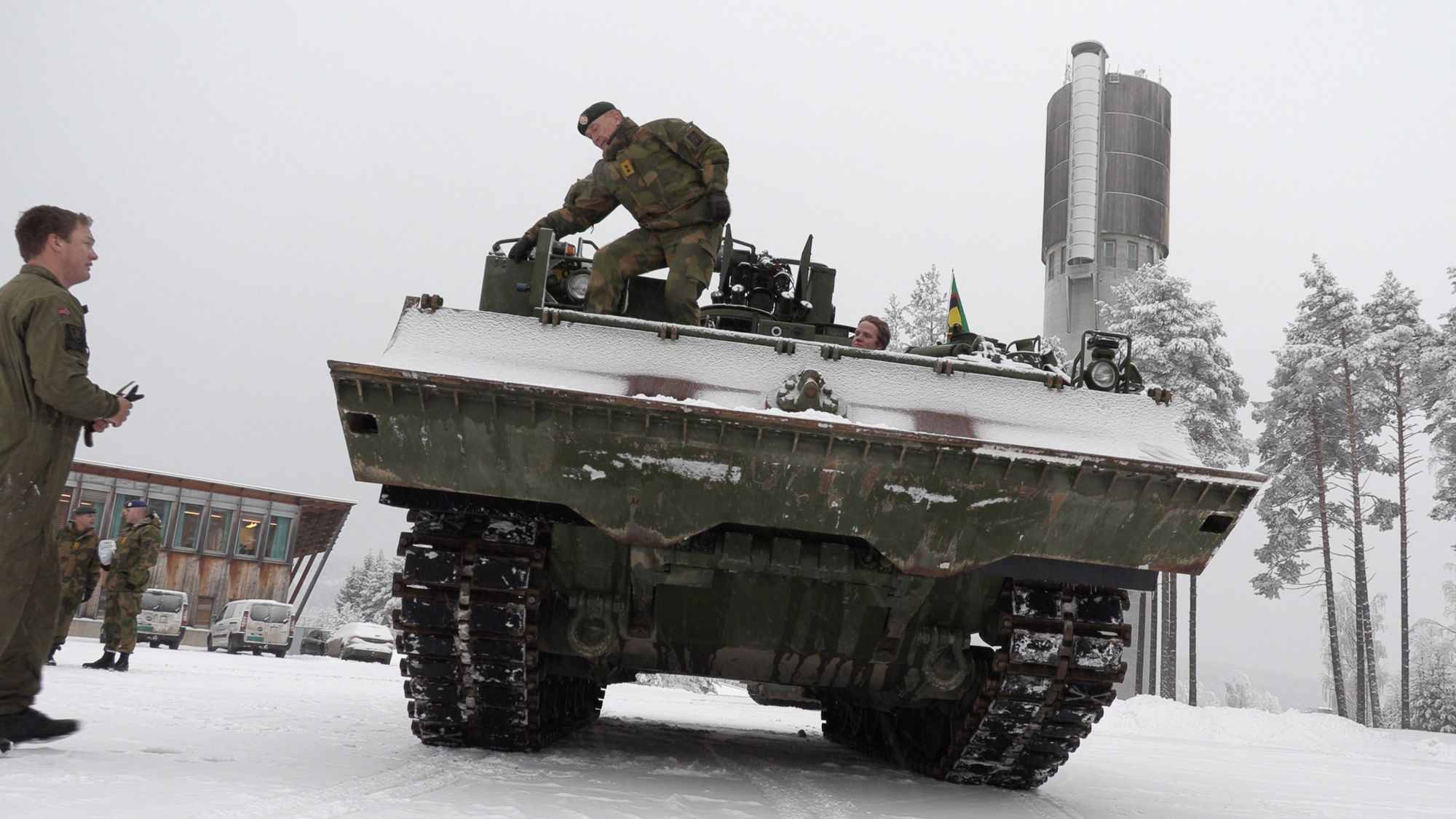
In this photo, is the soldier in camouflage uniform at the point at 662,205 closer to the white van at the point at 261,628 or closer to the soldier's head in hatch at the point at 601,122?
the soldier's head in hatch at the point at 601,122

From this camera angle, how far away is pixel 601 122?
5.40m

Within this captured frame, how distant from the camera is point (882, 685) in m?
5.06

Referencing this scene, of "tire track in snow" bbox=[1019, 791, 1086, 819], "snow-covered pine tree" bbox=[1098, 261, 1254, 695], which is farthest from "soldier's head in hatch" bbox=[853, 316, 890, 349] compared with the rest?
"snow-covered pine tree" bbox=[1098, 261, 1254, 695]

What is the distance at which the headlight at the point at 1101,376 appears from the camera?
15.0 feet

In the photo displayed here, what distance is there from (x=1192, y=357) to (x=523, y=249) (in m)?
25.9

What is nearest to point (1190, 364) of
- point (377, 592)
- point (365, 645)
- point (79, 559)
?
point (365, 645)

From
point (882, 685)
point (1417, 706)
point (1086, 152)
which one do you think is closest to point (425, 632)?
point (882, 685)

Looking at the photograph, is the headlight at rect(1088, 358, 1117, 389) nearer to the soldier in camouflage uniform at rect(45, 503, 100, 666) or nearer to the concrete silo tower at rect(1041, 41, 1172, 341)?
the soldier in camouflage uniform at rect(45, 503, 100, 666)

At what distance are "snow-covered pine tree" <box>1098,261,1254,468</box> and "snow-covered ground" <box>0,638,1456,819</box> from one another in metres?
18.1

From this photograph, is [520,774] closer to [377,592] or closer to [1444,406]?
[1444,406]

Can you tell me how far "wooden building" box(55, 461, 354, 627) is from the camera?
28000 millimetres

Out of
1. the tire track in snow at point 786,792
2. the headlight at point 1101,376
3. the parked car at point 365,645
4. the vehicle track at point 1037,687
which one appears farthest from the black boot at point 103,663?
the parked car at point 365,645

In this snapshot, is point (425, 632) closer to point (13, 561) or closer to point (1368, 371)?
point (13, 561)

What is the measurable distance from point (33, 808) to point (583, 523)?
210 centimetres
